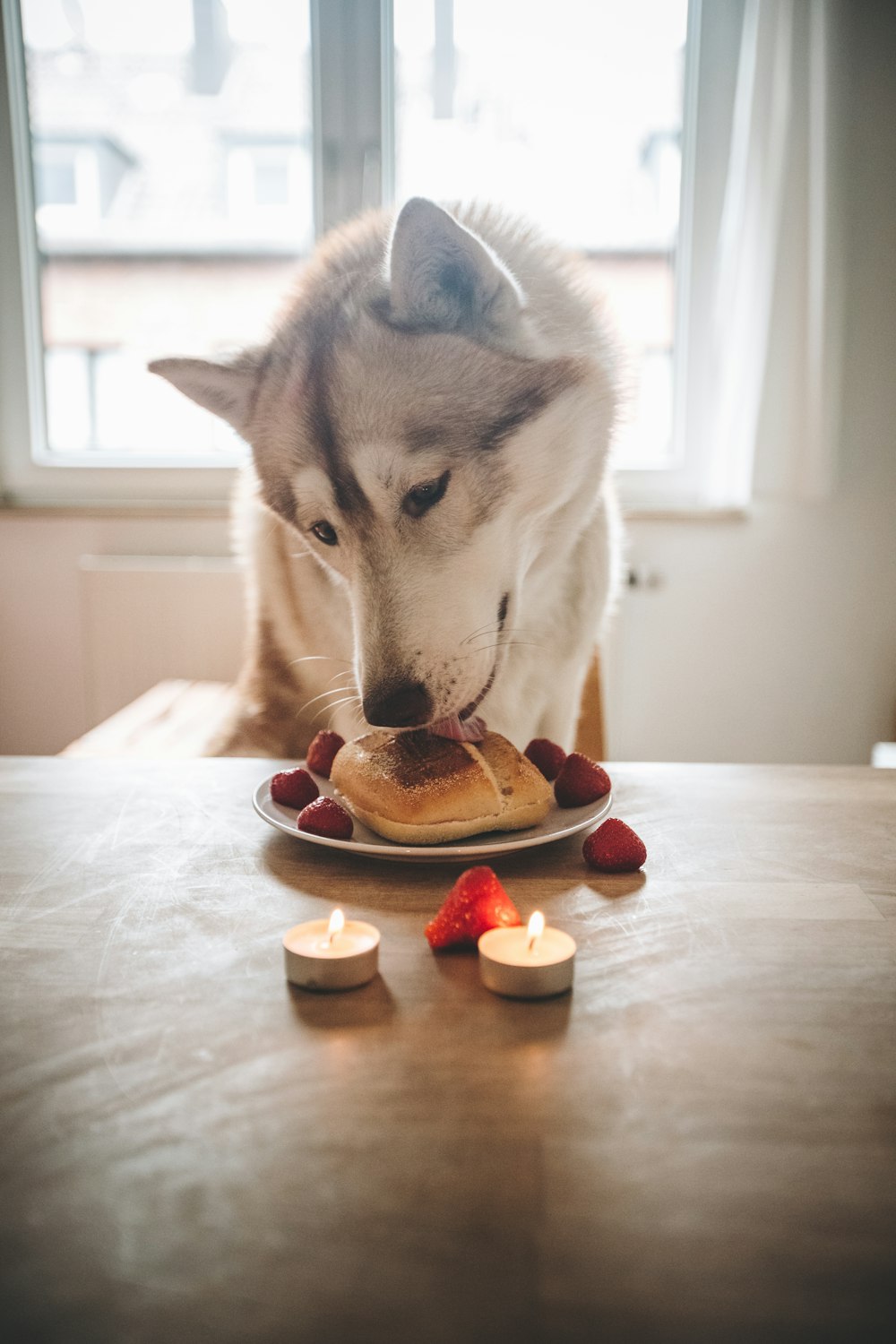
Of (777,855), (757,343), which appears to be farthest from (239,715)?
(757,343)

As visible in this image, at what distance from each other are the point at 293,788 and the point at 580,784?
0.29 metres

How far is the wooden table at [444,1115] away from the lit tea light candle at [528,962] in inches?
0.5

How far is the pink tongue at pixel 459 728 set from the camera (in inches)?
38.3

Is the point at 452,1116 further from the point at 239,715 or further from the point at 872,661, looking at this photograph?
the point at 872,661

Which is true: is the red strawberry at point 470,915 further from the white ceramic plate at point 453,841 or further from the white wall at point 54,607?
the white wall at point 54,607

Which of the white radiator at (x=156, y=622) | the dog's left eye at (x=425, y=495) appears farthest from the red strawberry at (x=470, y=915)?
the white radiator at (x=156, y=622)

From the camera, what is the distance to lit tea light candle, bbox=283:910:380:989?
23.3 inches

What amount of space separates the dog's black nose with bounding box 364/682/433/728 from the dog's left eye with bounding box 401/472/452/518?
25 centimetres

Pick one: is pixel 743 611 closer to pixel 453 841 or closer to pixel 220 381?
pixel 220 381

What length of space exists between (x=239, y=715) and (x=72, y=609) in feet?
4.63

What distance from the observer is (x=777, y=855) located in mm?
832

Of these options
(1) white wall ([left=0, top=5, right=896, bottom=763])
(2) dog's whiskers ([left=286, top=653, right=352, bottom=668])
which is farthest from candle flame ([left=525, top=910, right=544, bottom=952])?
(1) white wall ([left=0, top=5, right=896, bottom=763])

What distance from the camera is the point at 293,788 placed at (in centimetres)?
90

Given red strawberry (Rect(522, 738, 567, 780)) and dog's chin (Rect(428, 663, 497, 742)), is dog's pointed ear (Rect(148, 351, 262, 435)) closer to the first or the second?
dog's chin (Rect(428, 663, 497, 742))
